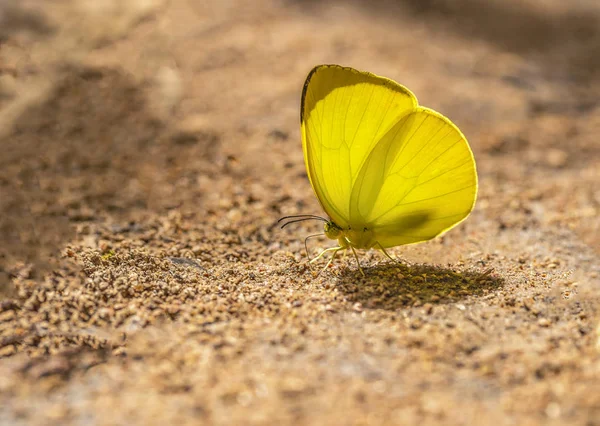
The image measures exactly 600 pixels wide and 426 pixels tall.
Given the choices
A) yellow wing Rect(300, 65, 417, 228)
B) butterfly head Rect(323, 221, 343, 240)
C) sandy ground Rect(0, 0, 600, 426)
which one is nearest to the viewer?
sandy ground Rect(0, 0, 600, 426)

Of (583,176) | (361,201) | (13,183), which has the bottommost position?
(361,201)

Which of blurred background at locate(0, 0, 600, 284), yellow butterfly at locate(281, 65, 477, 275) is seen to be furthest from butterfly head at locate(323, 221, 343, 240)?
blurred background at locate(0, 0, 600, 284)

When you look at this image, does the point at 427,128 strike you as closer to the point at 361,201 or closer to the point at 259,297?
the point at 361,201

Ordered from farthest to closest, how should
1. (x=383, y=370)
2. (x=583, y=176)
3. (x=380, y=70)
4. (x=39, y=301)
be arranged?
(x=380, y=70), (x=583, y=176), (x=39, y=301), (x=383, y=370)

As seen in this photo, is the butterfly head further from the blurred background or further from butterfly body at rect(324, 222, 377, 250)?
the blurred background

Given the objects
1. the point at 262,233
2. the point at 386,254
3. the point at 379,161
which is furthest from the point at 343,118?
the point at 262,233

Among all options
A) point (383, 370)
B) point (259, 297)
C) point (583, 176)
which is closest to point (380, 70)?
point (583, 176)

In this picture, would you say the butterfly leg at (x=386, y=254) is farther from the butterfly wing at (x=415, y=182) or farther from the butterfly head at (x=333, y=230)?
the butterfly head at (x=333, y=230)

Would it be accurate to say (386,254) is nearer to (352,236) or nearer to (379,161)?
(352,236)
